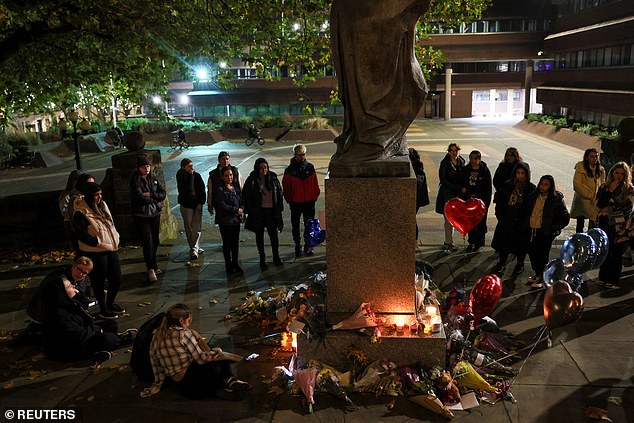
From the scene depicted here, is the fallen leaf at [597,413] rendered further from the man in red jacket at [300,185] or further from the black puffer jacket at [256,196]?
the man in red jacket at [300,185]

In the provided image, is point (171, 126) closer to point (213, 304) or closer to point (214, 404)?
point (213, 304)

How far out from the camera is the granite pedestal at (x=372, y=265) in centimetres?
555

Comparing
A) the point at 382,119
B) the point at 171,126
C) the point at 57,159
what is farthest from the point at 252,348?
the point at 171,126

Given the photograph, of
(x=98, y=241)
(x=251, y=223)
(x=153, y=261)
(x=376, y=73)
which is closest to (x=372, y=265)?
(x=376, y=73)

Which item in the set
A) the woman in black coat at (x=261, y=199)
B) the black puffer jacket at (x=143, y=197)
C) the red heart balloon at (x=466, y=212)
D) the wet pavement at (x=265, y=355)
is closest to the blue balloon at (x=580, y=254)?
the wet pavement at (x=265, y=355)

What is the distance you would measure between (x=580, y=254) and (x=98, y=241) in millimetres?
6224

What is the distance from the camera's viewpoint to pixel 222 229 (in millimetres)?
9164

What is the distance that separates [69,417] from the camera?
528 cm

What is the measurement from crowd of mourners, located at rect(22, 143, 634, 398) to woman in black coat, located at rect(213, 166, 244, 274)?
0.02m

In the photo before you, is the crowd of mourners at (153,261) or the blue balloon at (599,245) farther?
the blue balloon at (599,245)

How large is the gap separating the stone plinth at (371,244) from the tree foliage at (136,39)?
619 cm

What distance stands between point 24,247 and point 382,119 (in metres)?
8.80

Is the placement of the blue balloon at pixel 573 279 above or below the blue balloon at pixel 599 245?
below

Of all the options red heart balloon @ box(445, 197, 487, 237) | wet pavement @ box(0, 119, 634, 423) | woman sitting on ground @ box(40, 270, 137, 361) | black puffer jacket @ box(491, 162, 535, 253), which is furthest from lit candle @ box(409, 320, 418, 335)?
black puffer jacket @ box(491, 162, 535, 253)
